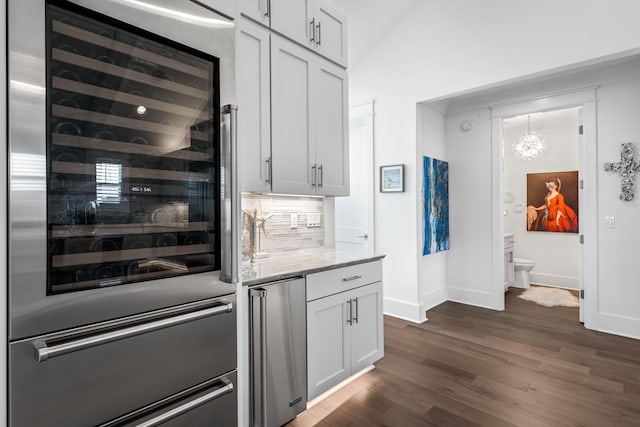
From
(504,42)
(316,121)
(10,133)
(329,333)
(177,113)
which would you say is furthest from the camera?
(504,42)

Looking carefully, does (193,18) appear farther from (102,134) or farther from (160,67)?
(102,134)

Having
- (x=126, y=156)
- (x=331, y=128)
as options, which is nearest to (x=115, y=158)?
(x=126, y=156)

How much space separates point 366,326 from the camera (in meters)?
2.51

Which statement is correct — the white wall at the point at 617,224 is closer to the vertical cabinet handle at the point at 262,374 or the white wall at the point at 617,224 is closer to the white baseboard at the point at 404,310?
the white baseboard at the point at 404,310

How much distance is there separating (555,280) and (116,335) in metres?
6.25

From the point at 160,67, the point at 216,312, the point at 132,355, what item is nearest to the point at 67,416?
the point at 132,355

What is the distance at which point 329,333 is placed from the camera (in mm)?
2191

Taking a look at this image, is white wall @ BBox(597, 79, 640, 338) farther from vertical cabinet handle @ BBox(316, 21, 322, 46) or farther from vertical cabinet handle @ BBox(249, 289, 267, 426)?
vertical cabinet handle @ BBox(249, 289, 267, 426)

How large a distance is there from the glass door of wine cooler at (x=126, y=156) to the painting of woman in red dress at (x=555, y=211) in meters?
5.86

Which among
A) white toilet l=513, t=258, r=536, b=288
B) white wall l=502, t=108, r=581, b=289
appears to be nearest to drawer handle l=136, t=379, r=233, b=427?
white toilet l=513, t=258, r=536, b=288

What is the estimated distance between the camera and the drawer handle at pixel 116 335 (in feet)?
3.43

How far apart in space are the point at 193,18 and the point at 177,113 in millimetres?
397

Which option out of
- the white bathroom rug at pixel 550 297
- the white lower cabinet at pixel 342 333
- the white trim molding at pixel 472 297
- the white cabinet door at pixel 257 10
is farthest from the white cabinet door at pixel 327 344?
the white bathroom rug at pixel 550 297

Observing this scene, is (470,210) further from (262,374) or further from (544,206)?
(262,374)
